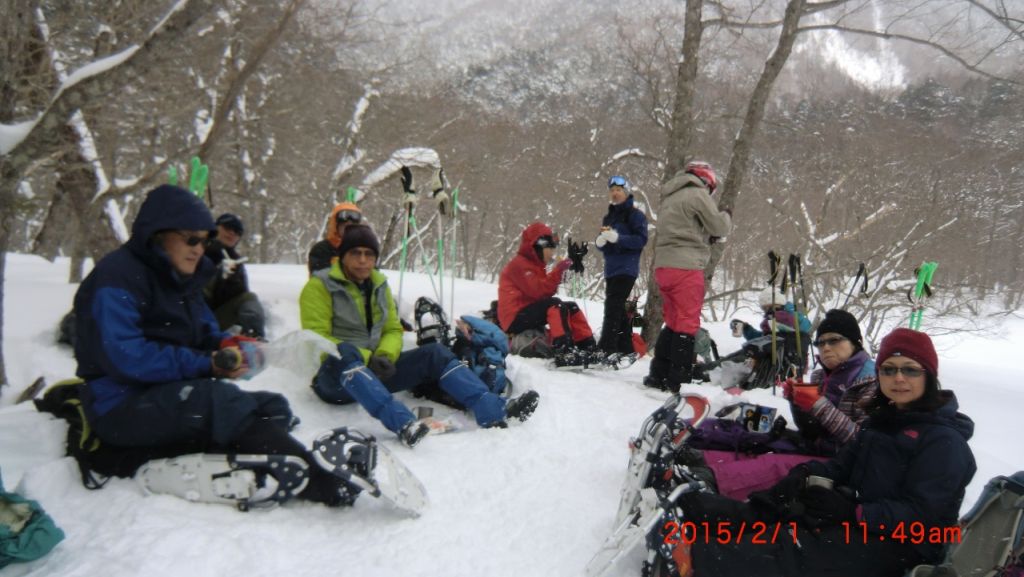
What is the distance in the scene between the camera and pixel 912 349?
8.02 feet

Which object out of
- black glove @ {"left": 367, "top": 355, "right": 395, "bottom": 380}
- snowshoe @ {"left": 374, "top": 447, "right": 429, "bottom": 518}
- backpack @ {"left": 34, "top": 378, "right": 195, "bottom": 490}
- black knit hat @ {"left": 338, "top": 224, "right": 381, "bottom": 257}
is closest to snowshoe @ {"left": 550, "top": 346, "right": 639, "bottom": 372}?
black glove @ {"left": 367, "top": 355, "right": 395, "bottom": 380}

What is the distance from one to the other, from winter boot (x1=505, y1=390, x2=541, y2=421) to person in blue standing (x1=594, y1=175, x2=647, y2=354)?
2.00 meters

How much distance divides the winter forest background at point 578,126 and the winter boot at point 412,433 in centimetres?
269

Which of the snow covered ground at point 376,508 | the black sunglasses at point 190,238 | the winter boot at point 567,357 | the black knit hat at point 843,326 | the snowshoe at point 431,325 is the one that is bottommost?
the snow covered ground at point 376,508

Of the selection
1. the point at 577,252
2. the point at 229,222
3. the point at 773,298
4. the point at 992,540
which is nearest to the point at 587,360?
the point at 577,252

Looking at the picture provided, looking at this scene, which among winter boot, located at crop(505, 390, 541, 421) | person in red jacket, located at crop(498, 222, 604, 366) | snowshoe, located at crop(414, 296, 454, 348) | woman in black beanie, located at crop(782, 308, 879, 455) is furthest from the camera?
person in red jacket, located at crop(498, 222, 604, 366)

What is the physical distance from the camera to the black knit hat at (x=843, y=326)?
336cm

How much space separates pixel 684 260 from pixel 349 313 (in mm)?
2857

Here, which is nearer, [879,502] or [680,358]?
[879,502]

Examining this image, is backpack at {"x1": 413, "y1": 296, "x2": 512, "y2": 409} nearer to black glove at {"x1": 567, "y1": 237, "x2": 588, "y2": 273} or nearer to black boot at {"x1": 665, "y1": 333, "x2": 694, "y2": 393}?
black boot at {"x1": 665, "y1": 333, "x2": 694, "y2": 393}

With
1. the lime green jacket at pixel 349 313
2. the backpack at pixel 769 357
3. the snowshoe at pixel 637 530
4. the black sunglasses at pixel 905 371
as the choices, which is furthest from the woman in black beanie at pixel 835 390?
the lime green jacket at pixel 349 313

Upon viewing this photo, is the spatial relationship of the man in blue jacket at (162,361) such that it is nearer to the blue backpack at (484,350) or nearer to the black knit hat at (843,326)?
the blue backpack at (484,350)

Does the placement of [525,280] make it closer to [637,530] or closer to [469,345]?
[469,345]

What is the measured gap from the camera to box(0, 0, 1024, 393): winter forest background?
19.7ft
